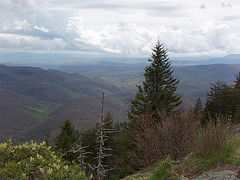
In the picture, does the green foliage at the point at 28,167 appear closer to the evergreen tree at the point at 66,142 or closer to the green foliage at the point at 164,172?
the green foliage at the point at 164,172

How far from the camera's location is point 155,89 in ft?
67.8

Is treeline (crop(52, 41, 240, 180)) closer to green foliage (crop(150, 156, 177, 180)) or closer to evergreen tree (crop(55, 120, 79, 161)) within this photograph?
evergreen tree (crop(55, 120, 79, 161))

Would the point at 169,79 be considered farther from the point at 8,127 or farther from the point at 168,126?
the point at 8,127

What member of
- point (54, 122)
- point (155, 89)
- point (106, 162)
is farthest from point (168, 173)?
point (54, 122)

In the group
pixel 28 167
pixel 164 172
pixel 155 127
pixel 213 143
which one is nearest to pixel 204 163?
pixel 213 143

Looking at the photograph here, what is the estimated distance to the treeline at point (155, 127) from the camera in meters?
10.3

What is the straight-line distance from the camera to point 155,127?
1530cm

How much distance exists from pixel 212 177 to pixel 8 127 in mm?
230603

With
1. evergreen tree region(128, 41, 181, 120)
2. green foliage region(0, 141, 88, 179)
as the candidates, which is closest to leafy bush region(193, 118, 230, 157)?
green foliage region(0, 141, 88, 179)

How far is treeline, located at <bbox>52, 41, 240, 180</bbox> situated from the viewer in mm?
10273

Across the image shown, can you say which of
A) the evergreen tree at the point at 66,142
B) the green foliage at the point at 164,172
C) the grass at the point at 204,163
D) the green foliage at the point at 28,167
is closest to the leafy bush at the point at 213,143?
the grass at the point at 204,163

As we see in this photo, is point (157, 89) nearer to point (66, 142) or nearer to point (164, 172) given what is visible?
point (164, 172)

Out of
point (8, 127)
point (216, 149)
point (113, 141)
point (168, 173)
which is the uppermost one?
point (216, 149)

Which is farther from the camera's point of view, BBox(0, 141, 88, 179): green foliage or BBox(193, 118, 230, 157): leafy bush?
BBox(193, 118, 230, 157): leafy bush
